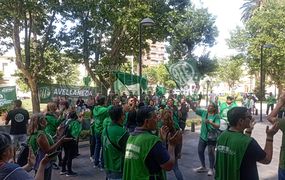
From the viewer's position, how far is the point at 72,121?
8148mm

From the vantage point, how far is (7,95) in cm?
1658

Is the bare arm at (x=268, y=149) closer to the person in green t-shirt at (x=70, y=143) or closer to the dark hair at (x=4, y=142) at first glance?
the dark hair at (x=4, y=142)

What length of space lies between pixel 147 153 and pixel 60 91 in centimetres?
1621

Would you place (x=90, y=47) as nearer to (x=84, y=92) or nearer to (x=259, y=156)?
(x=84, y=92)

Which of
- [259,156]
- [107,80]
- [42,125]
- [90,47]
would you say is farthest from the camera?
[107,80]

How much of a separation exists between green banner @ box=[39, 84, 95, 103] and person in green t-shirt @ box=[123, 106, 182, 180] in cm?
1537

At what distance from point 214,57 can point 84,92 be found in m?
39.1

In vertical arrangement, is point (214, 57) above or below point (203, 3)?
below

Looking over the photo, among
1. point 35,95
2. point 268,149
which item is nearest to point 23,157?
point 268,149

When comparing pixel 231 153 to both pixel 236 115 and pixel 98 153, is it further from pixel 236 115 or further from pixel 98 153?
pixel 98 153

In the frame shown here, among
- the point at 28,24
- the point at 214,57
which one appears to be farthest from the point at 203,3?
the point at 28,24

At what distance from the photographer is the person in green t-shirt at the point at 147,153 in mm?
3361

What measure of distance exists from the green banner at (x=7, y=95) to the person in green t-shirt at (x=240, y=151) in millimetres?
14308

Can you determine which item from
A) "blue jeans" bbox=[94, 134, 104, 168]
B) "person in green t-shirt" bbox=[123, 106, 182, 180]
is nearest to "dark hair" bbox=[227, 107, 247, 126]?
"person in green t-shirt" bbox=[123, 106, 182, 180]
